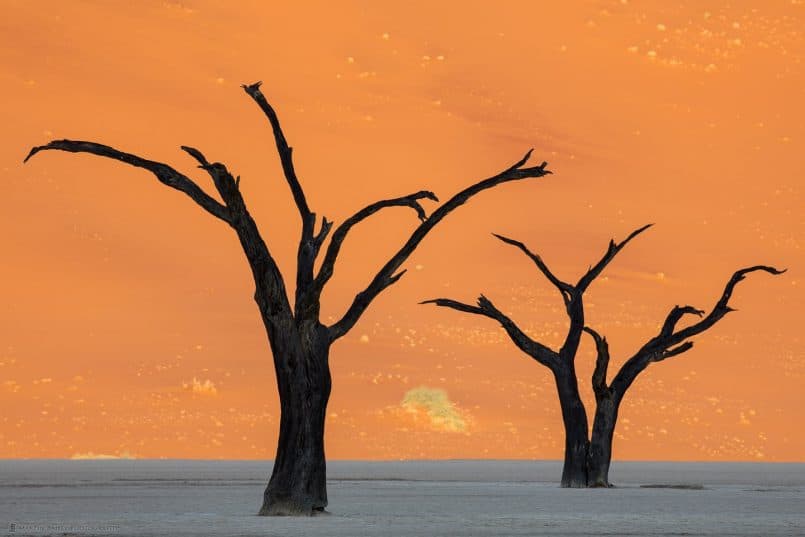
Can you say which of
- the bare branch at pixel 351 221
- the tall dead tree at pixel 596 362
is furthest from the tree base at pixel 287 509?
the tall dead tree at pixel 596 362

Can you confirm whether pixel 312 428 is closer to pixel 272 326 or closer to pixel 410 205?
pixel 272 326

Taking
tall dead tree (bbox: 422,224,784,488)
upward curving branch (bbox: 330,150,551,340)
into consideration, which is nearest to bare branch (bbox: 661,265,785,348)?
tall dead tree (bbox: 422,224,784,488)

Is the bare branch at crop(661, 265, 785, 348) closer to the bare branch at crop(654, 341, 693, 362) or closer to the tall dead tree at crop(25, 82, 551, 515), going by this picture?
the bare branch at crop(654, 341, 693, 362)

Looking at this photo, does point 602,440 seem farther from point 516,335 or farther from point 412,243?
point 412,243

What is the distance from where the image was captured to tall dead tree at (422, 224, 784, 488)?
48406 millimetres

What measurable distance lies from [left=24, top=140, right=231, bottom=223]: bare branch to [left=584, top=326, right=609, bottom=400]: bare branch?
69.8 ft

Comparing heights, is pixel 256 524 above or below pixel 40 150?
below

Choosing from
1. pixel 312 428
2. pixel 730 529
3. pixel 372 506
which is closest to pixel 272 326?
pixel 312 428

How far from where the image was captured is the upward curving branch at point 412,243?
31.0 meters

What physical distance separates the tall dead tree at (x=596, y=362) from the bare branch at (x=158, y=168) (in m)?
18.1

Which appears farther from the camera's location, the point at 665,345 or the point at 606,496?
the point at 665,345

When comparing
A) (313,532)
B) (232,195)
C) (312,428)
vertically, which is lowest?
(313,532)

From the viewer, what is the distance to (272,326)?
3039cm

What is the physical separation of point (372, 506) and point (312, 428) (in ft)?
17.4
